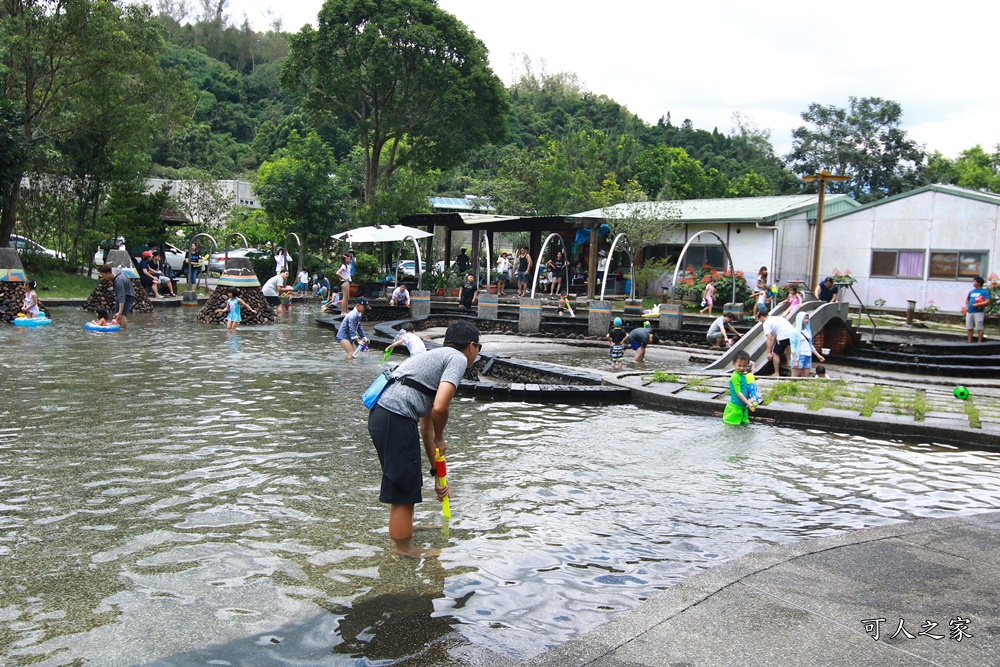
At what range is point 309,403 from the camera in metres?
11.6

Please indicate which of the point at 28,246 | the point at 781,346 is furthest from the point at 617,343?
the point at 28,246

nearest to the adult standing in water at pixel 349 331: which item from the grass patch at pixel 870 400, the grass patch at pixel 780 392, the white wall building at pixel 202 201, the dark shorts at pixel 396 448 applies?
the grass patch at pixel 780 392

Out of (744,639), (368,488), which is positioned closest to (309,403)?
(368,488)

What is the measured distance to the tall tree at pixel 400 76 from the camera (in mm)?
39625

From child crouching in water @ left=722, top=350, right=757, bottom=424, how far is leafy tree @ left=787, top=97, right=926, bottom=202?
4006cm

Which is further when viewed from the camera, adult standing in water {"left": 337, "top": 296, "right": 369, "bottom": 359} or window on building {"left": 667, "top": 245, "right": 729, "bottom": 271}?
window on building {"left": 667, "top": 245, "right": 729, "bottom": 271}

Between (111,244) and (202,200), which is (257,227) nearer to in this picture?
(202,200)

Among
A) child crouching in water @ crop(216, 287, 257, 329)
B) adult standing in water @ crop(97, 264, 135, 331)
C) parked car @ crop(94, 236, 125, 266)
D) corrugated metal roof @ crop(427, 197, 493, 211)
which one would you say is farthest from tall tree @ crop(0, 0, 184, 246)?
corrugated metal roof @ crop(427, 197, 493, 211)

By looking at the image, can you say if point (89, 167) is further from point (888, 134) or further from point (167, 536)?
point (888, 134)

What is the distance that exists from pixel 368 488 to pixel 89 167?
29.4m

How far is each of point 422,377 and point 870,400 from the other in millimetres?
8670

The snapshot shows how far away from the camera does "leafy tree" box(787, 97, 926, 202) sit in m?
47.7

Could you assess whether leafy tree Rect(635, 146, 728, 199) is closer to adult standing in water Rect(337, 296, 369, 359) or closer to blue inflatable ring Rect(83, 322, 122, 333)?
adult standing in water Rect(337, 296, 369, 359)

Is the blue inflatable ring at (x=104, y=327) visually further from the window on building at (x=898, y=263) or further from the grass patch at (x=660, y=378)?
the window on building at (x=898, y=263)
